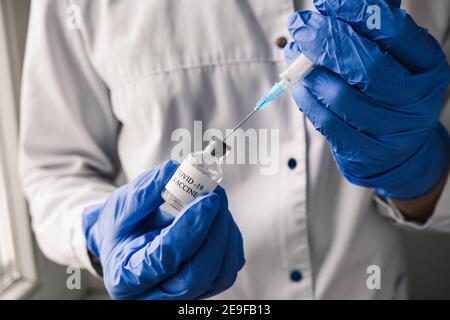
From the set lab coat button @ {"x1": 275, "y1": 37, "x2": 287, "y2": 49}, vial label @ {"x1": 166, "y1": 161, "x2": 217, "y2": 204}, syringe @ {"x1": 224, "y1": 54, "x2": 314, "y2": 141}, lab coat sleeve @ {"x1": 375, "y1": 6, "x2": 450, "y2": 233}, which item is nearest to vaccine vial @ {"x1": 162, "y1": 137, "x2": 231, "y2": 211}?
vial label @ {"x1": 166, "y1": 161, "x2": 217, "y2": 204}

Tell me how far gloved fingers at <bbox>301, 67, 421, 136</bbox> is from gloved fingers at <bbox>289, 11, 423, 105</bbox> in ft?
0.05

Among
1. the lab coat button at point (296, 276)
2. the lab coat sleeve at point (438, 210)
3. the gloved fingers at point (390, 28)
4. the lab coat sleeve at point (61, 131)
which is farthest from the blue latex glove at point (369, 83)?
the lab coat sleeve at point (61, 131)

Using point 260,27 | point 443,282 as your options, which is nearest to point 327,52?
point 260,27

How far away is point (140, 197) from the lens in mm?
712

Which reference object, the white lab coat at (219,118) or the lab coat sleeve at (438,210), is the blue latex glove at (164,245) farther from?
the lab coat sleeve at (438,210)

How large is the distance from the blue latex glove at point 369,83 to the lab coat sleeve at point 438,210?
11 cm

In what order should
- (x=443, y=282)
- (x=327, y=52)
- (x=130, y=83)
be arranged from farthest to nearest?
(x=443, y=282)
(x=130, y=83)
(x=327, y=52)

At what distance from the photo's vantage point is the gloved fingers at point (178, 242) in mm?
656

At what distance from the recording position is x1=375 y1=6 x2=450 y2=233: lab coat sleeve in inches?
31.3

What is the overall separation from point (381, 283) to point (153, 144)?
49cm

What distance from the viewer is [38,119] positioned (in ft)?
3.03

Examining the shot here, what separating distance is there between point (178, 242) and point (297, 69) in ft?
0.95

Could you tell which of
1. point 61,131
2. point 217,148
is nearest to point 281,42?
point 217,148
